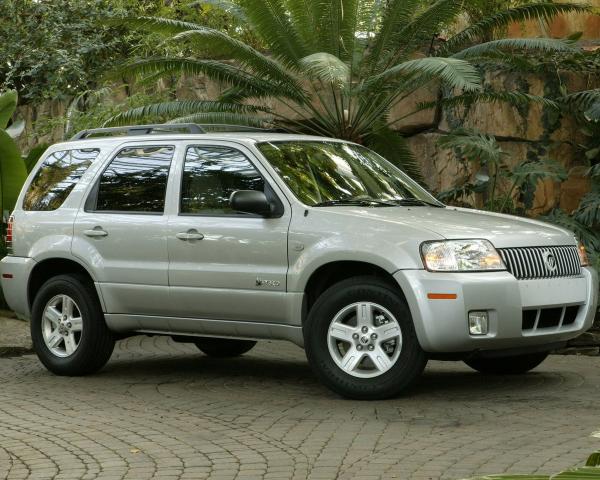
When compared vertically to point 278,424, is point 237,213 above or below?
above

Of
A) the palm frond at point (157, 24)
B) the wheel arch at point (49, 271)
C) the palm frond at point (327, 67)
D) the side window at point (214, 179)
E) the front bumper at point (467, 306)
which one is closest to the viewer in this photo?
the front bumper at point (467, 306)

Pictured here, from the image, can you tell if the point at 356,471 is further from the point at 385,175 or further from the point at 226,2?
the point at 226,2

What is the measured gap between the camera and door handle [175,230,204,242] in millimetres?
8852

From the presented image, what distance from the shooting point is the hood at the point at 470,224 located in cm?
807

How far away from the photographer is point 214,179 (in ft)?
29.8

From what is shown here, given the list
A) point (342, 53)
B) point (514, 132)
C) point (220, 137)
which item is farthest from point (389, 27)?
point (220, 137)

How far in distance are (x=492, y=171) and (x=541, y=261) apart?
635 cm

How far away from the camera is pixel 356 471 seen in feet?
19.4

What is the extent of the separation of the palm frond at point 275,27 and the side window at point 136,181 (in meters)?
4.63

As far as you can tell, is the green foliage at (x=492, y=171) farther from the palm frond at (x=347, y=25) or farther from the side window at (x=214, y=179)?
the side window at (x=214, y=179)

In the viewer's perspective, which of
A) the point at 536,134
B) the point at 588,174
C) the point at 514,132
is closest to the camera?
the point at 588,174

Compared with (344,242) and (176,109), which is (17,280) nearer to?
(344,242)

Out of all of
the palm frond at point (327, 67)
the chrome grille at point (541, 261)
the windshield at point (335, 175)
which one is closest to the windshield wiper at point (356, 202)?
the windshield at point (335, 175)

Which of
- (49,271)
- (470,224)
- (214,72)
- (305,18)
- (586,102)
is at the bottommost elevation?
(49,271)
